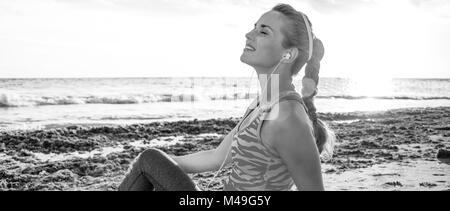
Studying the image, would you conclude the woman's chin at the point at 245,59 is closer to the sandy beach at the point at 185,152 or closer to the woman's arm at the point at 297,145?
the woman's arm at the point at 297,145

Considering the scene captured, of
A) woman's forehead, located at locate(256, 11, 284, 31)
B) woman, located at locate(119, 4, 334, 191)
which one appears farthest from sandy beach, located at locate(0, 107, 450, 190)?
woman's forehead, located at locate(256, 11, 284, 31)

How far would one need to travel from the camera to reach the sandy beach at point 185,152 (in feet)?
18.9

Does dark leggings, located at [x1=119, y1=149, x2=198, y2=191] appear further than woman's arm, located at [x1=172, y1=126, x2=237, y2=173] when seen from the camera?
No

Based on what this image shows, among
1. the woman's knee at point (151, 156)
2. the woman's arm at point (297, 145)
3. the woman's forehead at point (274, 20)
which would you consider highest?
the woman's forehead at point (274, 20)

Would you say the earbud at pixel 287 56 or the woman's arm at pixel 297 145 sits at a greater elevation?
the earbud at pixel 287 56

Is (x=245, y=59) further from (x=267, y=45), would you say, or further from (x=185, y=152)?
(x=185, y=152)

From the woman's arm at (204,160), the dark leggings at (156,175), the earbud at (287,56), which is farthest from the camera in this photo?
the woman's arm at (204,160)

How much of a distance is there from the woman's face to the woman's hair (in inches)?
1.3

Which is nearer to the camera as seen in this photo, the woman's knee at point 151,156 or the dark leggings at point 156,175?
the dark leggings at point 156,175

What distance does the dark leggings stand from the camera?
106 inches

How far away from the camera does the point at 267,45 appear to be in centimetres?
245

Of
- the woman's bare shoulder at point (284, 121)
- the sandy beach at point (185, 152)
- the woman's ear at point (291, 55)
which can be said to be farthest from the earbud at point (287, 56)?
the sandy beach at point (185, 152)

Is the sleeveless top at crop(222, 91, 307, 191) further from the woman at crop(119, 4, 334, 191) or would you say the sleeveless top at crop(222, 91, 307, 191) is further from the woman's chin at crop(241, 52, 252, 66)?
the woman's chin at crop(241, 52, 252, 66)
